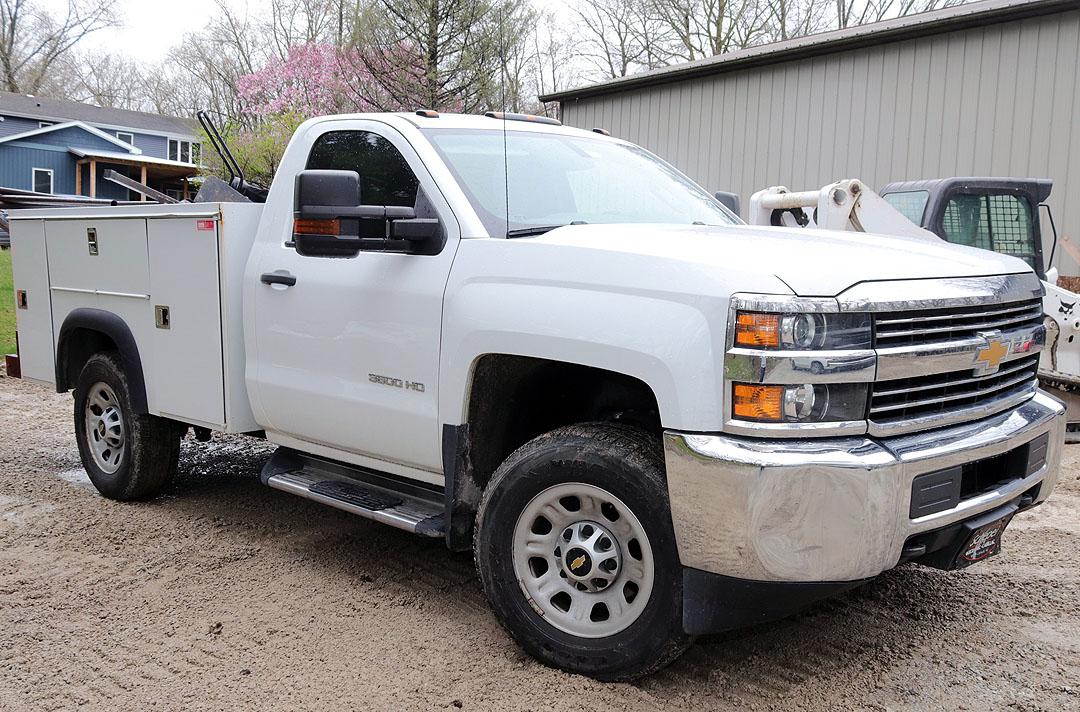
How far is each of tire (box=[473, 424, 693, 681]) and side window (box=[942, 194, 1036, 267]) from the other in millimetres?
5337

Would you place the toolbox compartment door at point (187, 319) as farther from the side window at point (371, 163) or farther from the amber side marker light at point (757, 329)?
the amber side marker light at point (757, 329)

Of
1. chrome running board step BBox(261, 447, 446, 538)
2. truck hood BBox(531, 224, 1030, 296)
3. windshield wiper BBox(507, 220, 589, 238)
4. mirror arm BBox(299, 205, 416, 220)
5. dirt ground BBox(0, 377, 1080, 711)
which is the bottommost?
dirt ground BBox(0, 377, 1080, 711)

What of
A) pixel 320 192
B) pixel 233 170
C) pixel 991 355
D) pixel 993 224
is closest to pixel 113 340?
pixel 233 170

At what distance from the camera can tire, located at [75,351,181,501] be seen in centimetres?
557

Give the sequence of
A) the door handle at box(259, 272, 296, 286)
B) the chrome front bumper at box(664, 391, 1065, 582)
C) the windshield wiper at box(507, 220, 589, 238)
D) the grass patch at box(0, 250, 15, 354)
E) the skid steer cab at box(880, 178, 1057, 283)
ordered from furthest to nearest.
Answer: the grass patch at box(0, 250, 15, 354) → the skid steer cab at box(880, 178, 1057, 283) → the door handle at box(259, 272, 296, 286) → the windshield wiper at box(507, 220, 589, 238) → the chrome front bumper at box(664, 391, 1065, 582)

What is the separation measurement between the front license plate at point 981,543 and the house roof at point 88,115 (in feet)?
148

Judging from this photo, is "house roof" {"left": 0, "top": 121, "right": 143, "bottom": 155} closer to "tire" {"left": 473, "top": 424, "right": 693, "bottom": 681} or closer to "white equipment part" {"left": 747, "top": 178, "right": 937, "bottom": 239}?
"white equipment part" {"left": 747, "top": 178, "right": 937, "bottom": 239}

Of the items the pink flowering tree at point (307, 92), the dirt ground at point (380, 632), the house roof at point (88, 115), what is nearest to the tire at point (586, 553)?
the dirt ground at point (380, 632)

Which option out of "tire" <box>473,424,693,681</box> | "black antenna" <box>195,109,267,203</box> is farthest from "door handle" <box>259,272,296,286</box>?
"black antenna" <box>195,109,267,203</box>

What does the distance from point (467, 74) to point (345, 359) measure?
65.7 feet

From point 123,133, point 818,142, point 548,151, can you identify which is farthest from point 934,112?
point 123,133

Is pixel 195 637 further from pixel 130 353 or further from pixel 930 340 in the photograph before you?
pixel 930 340

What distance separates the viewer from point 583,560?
3.38m

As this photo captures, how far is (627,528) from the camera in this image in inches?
131
